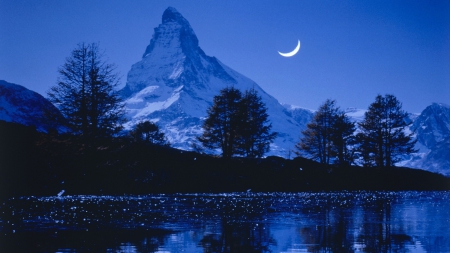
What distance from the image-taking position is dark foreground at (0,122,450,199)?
30906mm

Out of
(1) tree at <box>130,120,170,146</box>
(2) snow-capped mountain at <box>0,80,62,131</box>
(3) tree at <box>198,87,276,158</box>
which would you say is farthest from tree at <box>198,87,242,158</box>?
(2) snow-capped mountain at <box>0,80,62,131</box>

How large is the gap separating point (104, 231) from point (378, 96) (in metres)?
51.3

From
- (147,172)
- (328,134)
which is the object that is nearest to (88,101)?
(147,172)

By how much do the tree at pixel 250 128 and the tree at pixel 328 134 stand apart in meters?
5.29

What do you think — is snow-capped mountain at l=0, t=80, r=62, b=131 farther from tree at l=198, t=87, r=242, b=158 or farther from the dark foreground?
the dark foreground

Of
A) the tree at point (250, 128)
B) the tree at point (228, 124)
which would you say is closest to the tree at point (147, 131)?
the tree at point (250, 128)

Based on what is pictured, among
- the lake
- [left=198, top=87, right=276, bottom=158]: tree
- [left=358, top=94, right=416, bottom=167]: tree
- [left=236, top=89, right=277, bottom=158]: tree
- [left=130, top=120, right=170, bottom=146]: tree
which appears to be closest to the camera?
the lake

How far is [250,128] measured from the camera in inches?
2149

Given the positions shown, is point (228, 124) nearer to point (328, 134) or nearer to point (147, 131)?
point (328, 134)

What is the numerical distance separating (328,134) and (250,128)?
1120 cm

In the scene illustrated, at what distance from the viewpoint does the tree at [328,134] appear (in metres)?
58.6

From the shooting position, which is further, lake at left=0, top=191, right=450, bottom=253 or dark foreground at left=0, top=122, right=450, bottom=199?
dark foreground at left=0, top=122, right=450, bottom=199

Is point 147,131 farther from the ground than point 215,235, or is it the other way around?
point 147,131

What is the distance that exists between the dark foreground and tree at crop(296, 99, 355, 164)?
23.7 ft
